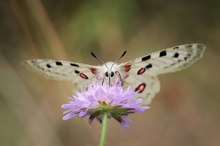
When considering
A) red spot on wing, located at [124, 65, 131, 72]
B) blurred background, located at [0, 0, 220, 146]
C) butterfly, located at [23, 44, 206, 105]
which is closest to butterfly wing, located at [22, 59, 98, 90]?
butterfly, located at [23, 44, 206, 105]

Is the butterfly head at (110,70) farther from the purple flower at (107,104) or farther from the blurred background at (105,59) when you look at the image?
the blurred background at (105,59)

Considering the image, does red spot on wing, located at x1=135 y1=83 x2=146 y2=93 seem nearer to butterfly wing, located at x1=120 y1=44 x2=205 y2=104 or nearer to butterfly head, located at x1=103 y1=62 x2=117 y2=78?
butterfly wing, located at x1=120 y1=44 x2=205 y2=104

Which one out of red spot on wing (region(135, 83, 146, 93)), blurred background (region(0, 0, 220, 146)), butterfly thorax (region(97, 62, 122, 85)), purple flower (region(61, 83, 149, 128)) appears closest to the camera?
purple flower (region(61, 83, 149, 128))

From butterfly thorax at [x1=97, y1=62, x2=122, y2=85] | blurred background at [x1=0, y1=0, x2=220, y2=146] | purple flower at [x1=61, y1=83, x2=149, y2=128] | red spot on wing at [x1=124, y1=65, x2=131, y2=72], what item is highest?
blurred background at [x1=0, y1=0, x2=220, y2=146]

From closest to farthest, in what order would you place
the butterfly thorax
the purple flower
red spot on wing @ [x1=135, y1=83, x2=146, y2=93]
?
the purple flower
the butterfly thorax
red spot on wing @ [x1=135, y1=83, x2=146, y2=93]

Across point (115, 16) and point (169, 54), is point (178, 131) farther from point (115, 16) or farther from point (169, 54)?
point (169, 54)

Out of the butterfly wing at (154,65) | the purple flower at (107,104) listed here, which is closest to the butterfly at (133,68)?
the butterfly wing at (154,65)

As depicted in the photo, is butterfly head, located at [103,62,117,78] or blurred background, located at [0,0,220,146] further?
blurred background, located at [0,0,220,146]
